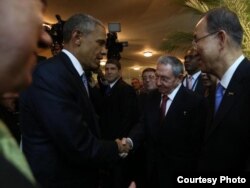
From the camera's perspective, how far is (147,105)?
3580mm

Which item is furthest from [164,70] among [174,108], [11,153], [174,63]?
[11,153]

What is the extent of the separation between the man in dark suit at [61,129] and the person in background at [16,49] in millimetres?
1279

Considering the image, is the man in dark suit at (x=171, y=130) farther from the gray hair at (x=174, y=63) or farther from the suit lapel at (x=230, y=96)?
the suit lapel at (x=230, y=96)

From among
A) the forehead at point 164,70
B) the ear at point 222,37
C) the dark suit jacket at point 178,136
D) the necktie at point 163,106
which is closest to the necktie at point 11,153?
the ear at point 222,37

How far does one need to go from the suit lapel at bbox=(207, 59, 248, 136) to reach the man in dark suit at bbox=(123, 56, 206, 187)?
98 centimetres

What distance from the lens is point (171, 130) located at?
3.22 meters

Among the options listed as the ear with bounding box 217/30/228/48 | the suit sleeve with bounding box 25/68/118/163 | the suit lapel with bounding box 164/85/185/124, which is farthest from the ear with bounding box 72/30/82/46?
the suit lapel with bounding box 164/85/185/124

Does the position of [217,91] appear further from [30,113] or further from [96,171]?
[30,113]

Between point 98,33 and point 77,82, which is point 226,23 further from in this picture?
point 77,82

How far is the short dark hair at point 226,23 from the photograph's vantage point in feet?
7.55

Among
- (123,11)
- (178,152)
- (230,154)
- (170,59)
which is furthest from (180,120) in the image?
(123,11)

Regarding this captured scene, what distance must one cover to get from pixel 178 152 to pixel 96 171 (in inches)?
41.7

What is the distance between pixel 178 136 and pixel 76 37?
125cm

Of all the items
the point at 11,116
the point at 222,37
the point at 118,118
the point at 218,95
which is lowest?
the point at 118,118
